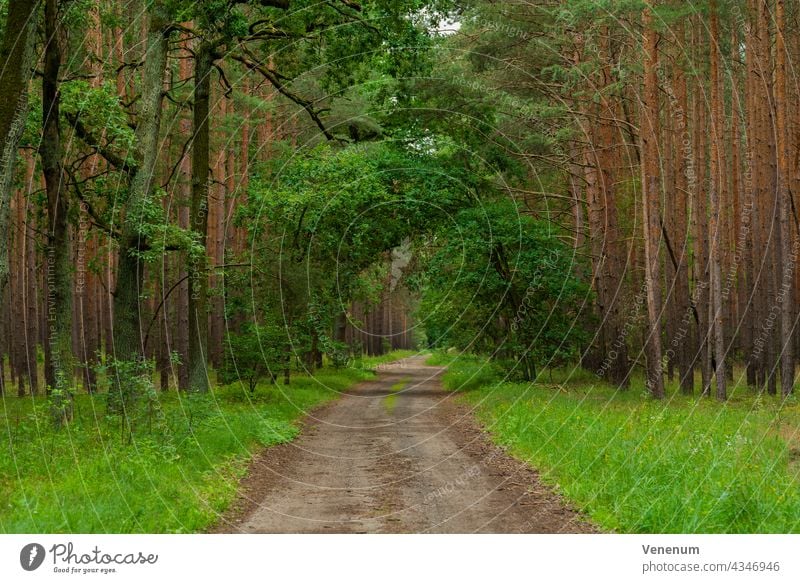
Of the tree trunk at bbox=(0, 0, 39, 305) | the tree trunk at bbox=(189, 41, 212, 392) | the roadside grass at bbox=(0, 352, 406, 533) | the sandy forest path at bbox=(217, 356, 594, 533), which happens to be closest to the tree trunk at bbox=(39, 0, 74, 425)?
the roadside grass at bbox=(0, 352, 406, 533)

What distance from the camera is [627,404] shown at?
23000mm

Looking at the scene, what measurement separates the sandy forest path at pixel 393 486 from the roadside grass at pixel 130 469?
530mm

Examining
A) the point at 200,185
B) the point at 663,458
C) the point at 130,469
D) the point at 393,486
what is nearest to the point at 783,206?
the point at 663,458

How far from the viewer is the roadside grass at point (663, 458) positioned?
9.45 meters

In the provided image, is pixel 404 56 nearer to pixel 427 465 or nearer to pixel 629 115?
pixel 427 465

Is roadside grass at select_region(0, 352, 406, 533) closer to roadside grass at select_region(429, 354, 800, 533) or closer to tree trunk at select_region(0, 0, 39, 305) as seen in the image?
tree trunk at select_region(0, 0, 39, 305)

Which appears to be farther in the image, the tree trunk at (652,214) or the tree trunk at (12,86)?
the tree trunk at (652,214)

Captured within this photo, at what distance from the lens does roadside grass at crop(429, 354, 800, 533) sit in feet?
31.0

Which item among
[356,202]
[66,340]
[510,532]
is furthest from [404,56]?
[510,532]

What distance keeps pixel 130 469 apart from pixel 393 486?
3.99 metres

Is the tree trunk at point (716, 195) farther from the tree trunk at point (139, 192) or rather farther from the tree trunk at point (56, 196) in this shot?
the tree trunk at point (56, 196)

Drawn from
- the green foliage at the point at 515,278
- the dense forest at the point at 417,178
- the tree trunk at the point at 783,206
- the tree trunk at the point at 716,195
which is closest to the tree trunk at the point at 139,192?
the dense forest at the point at 417,178

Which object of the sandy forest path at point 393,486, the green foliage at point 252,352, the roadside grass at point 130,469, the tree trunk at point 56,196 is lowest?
the sandy forest path at point 393,486

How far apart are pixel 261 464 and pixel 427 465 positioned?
10.1 feet
